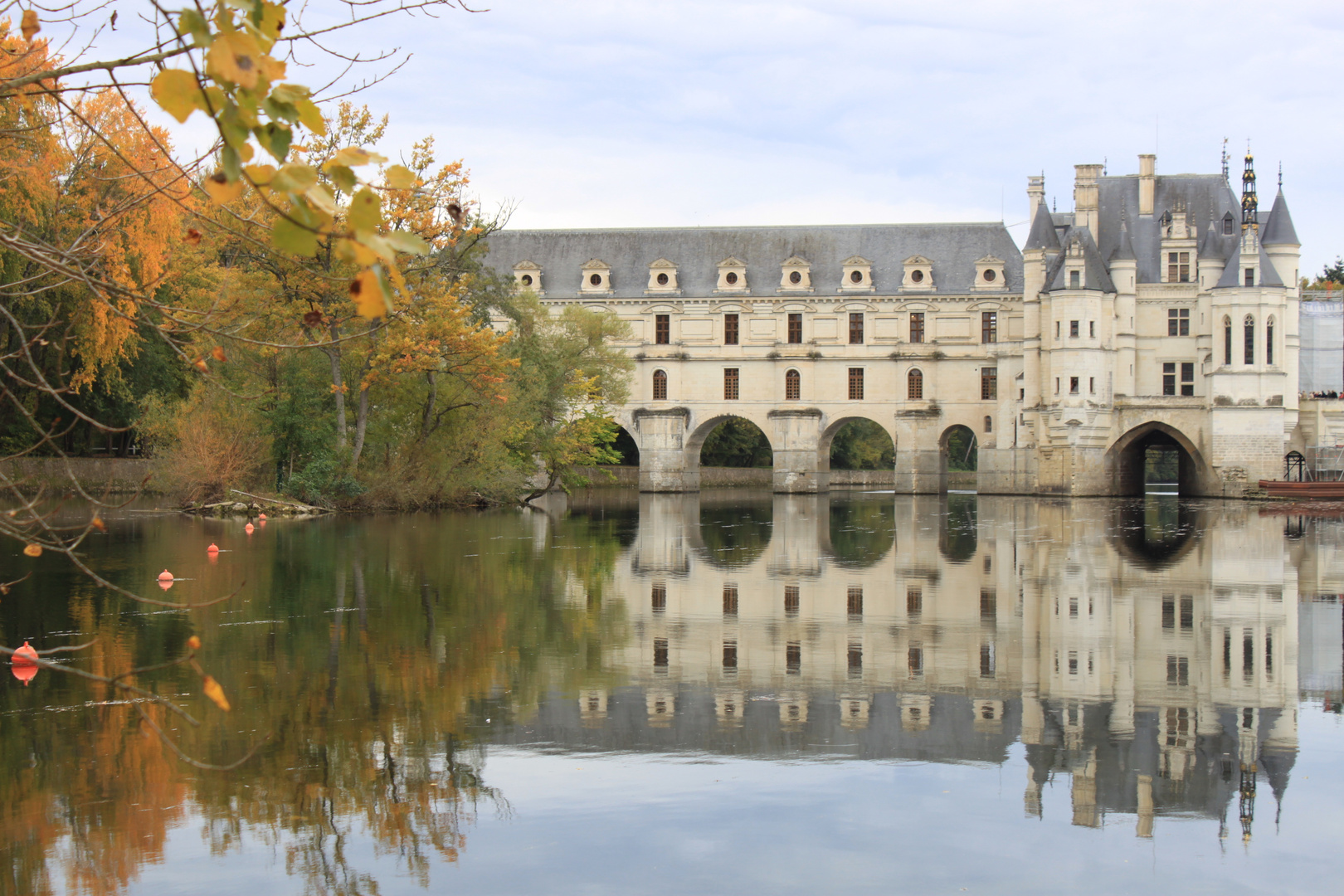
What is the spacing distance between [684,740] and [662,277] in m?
48.9

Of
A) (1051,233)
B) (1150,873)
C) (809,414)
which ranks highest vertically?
(1051,233)

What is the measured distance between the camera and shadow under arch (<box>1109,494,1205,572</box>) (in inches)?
766

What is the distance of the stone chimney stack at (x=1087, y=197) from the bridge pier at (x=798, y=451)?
1281cm

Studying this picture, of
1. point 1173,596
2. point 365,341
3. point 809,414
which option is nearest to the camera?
point 1173,596

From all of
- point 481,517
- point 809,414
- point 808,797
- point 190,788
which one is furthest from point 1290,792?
point 809,414

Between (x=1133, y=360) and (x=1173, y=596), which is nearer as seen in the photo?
(x=1173, y=596)

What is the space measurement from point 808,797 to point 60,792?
3383 mm

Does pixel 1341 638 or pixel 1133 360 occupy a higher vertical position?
pixel 1133 360

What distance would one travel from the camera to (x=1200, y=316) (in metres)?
46.1

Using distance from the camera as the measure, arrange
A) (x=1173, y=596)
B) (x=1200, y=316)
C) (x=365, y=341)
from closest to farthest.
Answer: (x=1173, y=596)
(x=365, y=341)
(x=1200, y=316)

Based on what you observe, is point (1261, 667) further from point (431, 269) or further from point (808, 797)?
point (431, 269)

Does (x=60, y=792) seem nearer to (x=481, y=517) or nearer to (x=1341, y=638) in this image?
(x=1341, y=638)

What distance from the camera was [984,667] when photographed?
9.39 metres

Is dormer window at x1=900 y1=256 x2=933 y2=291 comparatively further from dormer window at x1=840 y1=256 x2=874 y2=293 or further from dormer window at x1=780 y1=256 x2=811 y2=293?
dormer window at x1=780 y1=256 x2=811 y2=293
